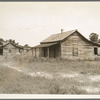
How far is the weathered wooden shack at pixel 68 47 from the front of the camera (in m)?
4.70

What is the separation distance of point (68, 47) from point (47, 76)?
26.3 inches

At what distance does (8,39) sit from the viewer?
15.5 feet

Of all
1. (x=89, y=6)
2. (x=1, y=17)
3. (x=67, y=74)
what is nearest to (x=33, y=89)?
(x=67, y=74)

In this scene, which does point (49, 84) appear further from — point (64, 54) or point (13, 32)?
point (13, 32)

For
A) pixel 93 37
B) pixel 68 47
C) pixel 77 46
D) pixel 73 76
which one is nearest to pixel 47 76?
pixel 73 76

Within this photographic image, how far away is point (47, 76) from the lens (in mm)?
4688

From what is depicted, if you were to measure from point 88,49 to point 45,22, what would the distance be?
95cm

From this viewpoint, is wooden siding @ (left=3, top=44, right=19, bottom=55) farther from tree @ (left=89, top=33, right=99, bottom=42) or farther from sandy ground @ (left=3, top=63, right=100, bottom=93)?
tree @ (left=89, top=33, right=99, bottom=42)

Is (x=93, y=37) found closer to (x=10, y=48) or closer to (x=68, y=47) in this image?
(x=68, y=47)

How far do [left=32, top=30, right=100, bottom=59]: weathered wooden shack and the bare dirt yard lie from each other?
0.38 feet

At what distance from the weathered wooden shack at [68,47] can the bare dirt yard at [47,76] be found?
11 centimetres

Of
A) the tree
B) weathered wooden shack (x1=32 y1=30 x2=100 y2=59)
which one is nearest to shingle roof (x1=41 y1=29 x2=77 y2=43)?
weathered wooden shack (x1=32 y1=30 x2=100 y2=59)

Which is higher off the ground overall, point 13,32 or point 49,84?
point 13,32

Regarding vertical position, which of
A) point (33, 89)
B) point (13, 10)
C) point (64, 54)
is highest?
point (13, 10)
